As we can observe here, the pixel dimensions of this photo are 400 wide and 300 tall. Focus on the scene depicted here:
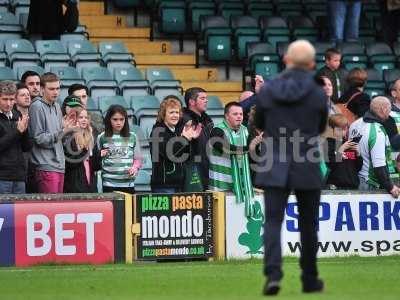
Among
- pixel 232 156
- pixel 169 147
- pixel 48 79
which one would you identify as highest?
pixel 48 79

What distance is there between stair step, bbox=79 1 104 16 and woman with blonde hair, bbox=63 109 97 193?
27.1 feet

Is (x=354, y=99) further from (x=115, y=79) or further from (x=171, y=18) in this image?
(x=171, y=18)

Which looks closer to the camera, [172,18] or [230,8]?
[172,18]

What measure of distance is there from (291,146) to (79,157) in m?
6.02

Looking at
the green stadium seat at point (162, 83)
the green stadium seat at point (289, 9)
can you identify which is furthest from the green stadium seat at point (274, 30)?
the green stadium seat at point (162, 83)

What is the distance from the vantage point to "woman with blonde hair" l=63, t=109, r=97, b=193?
1722 centimetres

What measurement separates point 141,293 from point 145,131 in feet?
25.9

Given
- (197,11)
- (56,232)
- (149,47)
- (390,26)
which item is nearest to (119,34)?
(149,47)

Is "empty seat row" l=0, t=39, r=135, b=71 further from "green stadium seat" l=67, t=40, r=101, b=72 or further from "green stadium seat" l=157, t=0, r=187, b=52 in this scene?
"green stadium seat" l=157, t=0, r=187, b=52

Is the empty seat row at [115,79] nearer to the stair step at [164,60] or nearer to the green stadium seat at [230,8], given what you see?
the stair step at [164,60]

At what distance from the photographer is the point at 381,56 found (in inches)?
989

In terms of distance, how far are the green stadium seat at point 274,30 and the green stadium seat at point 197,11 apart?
0.97 meters

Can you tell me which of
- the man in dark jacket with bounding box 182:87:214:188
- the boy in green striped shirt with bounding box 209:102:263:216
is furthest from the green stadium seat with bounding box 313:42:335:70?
the boy in green striped shirt with bounding box 209:102:263:216

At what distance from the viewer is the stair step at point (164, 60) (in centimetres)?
2456
